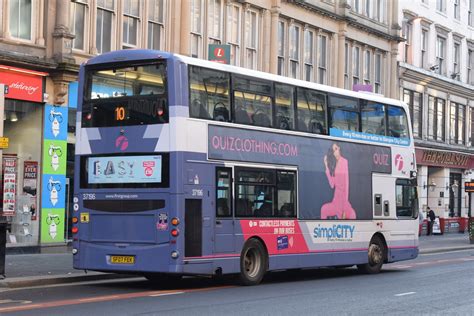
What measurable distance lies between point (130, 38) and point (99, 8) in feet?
5.64

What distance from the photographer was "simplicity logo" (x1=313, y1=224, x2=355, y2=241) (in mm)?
19500

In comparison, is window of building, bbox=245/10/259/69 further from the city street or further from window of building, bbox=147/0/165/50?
the city street

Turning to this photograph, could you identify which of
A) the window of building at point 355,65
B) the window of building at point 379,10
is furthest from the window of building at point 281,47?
the window of building at point 379,10

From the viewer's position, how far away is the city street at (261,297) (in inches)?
519

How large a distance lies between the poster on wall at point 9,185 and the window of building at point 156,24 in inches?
273

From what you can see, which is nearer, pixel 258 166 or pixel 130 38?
pixel 258 166

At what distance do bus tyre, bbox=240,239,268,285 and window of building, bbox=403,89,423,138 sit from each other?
31635 millimetres

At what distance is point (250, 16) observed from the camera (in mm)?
34375

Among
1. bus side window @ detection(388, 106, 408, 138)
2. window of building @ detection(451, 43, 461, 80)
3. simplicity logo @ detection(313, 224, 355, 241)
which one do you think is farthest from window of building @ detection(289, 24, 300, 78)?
window of building @ detection(451, 43, 461, 80)

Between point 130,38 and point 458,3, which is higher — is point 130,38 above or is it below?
below

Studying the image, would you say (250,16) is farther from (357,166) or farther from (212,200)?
(212,200)

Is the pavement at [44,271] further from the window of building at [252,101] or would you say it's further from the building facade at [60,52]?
the window of building at [252,101]

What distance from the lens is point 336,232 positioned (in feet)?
66.0

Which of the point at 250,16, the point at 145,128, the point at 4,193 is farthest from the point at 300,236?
the point at 250,16
